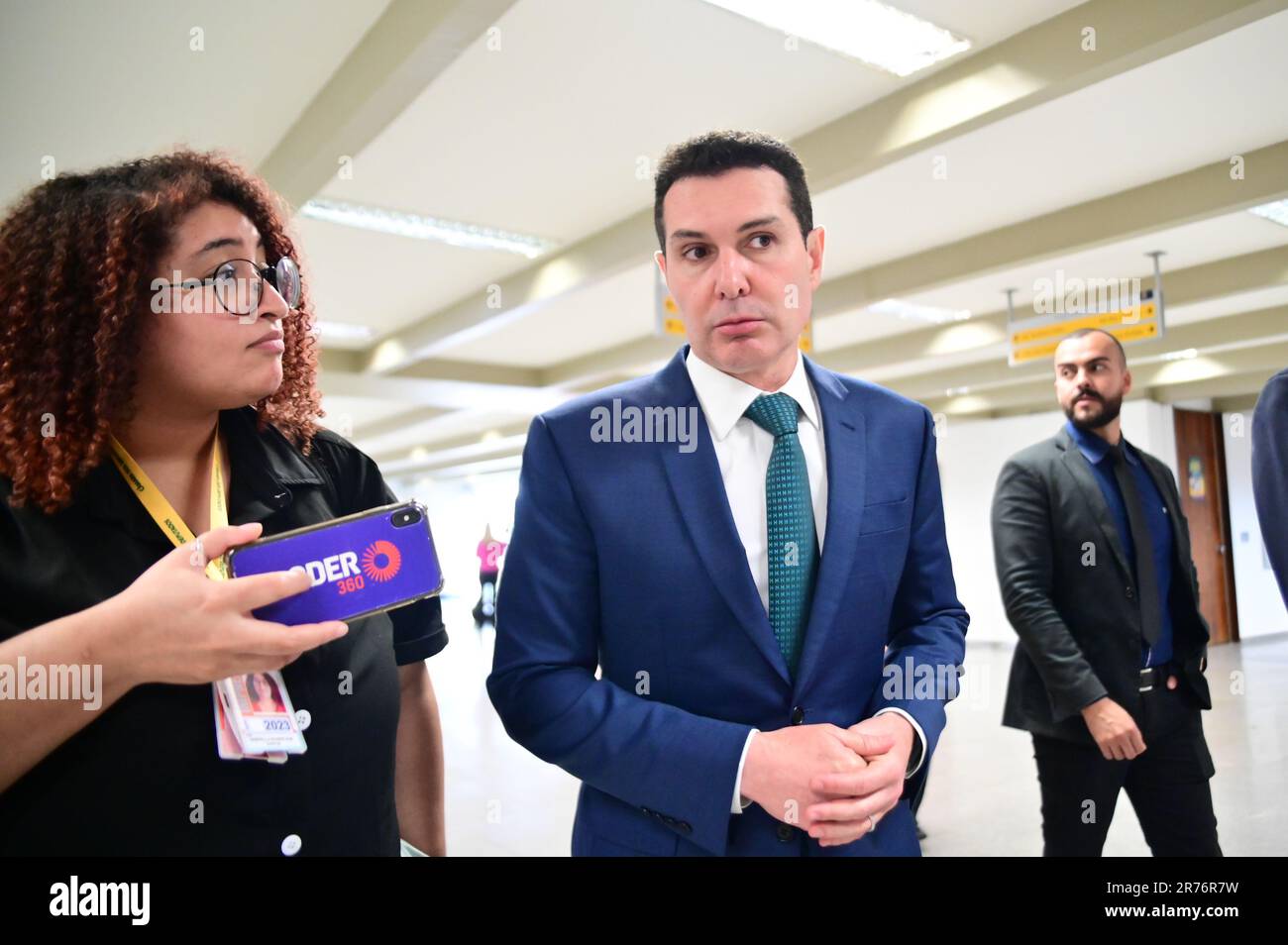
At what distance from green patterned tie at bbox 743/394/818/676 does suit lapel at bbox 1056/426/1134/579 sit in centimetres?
155

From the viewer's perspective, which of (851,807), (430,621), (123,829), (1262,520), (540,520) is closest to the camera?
(123,829)

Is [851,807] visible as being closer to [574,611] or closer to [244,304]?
[574,611]

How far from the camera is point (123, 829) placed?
37.0 inches

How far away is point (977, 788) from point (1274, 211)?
4.65 metres

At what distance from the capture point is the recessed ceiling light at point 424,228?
560 cm

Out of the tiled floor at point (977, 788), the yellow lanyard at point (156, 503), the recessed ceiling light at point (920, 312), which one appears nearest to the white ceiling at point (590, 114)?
the recessed ceiling light at point (920, 312)

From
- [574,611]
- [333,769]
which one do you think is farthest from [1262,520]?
[333,769]

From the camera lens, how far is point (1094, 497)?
94.4 inches

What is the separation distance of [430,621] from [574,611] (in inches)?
15.0

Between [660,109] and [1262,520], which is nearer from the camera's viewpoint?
[1262,520]

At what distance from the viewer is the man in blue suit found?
43.3 inches

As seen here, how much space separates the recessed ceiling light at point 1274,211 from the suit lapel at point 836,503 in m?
6.13

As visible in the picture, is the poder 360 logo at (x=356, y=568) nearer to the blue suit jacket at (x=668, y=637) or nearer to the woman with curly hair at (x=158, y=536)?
the woman with curly hair at (x=158, y=536)

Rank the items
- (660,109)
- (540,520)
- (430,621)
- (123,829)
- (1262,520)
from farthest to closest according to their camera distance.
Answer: (660,109) → (1262,520) → (430,621) → (540,520) → (123,829)
